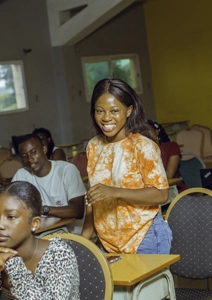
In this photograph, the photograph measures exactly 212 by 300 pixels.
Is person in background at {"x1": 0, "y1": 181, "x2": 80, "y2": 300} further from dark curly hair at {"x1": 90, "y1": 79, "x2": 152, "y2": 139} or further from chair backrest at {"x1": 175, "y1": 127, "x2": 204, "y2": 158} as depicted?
chair backrest at {"x1": 175, "y1": 127, "x2": 204, "y2": 158}

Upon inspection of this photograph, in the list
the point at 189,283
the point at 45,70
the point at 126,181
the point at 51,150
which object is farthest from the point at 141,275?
the point at 45,70

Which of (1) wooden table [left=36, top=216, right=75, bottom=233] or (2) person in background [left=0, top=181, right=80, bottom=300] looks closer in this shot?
(2) person in background [left=0, top=181, right=80, bottom=300]

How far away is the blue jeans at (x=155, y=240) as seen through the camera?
2.77m

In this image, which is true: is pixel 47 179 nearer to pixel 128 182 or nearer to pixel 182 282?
pixel 182 282

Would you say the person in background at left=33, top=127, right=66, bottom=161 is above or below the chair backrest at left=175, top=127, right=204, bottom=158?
above

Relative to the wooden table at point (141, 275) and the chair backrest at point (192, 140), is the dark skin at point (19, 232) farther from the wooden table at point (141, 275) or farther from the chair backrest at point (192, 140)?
the chair backrest at point (192, 140)

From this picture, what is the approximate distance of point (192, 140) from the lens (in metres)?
8.59

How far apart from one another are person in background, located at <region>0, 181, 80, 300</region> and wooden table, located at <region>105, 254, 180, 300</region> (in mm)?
377

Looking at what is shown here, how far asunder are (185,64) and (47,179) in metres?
8.45

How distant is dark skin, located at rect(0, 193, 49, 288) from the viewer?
2045 millimetres

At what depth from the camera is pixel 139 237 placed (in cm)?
275

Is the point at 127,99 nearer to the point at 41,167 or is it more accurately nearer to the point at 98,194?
the point at 98,194

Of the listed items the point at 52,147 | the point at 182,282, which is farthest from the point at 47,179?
the point at 52,147

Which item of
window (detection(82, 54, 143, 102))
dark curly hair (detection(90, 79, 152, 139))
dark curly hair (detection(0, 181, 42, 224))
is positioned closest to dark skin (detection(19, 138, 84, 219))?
dark curly hair (detection(90, 79, 152, 139))
